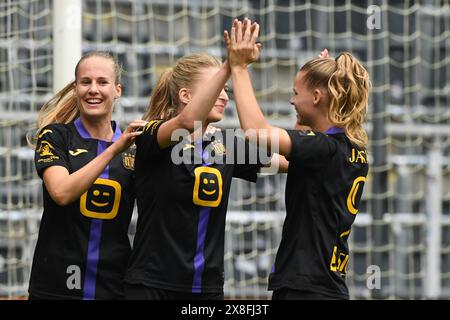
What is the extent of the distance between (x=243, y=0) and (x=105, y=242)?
3.36 meters

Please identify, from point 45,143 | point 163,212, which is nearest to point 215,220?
point 163,212

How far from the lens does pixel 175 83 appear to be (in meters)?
3.12

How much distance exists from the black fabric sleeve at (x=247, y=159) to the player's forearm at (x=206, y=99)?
389 mm

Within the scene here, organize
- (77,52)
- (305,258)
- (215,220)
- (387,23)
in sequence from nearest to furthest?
(305,258) → (215,220) → (77,52) → (387,23)

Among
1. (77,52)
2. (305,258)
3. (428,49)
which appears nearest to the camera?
(305,258)

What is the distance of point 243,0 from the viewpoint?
6.14m

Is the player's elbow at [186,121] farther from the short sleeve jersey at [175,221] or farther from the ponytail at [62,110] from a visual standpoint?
the ponytail at [62,110]

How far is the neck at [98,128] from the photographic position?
3.19 meters

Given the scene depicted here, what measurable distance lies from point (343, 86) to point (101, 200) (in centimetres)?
84

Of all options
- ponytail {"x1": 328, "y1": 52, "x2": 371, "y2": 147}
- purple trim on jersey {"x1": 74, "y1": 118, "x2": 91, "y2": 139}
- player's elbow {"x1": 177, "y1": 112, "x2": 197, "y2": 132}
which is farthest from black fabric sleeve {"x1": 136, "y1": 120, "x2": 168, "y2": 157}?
ponytail {"x1": 328, "y1": 52, "x2": 371, "y2": 147}

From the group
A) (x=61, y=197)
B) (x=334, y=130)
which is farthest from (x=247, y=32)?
(x=61, y=197)

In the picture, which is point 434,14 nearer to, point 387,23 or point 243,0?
point 387,23

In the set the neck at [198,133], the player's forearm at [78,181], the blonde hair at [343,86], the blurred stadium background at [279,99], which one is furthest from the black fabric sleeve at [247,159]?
the blurred stadium background at [279,99]

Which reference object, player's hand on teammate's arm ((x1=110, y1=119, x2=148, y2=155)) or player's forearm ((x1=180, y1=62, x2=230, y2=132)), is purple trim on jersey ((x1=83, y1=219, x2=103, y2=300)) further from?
player's forearm ((x1=180, y1=62, x2=230, y2=132))
